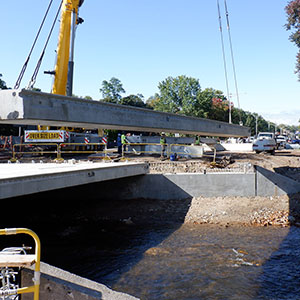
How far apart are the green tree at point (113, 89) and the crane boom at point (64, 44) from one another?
183 ft

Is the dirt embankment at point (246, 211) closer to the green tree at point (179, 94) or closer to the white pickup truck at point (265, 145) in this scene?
the white pickup truck at point (265, 145)

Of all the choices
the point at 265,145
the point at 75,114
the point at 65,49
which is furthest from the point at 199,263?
the point at 265,145

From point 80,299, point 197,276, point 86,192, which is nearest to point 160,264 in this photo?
point 197,276

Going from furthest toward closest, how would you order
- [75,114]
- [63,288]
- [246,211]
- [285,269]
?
1. [246,211]
2. [75,114]
3. [285,269]
4. [63,288]

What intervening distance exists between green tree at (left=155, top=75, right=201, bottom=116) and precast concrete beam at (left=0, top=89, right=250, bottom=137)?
145 feet

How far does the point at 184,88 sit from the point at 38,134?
41804 millimetres

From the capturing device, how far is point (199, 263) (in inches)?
→ 350

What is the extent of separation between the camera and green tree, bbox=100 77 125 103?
254 ft

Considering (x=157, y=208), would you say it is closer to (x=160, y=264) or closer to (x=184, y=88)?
(x=160, y=264)

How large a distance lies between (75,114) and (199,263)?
5.88 m

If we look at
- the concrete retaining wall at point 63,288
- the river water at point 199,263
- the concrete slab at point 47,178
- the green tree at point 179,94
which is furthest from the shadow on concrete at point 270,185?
the green tree at point 179,94

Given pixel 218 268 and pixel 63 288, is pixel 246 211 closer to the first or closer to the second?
pixel 218 268

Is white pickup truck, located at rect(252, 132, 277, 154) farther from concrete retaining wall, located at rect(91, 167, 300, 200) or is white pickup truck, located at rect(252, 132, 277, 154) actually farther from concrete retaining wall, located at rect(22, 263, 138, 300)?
concrete retaining wall, located at rect(22, 263, 138, 300)

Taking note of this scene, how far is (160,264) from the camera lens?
8.84 m
